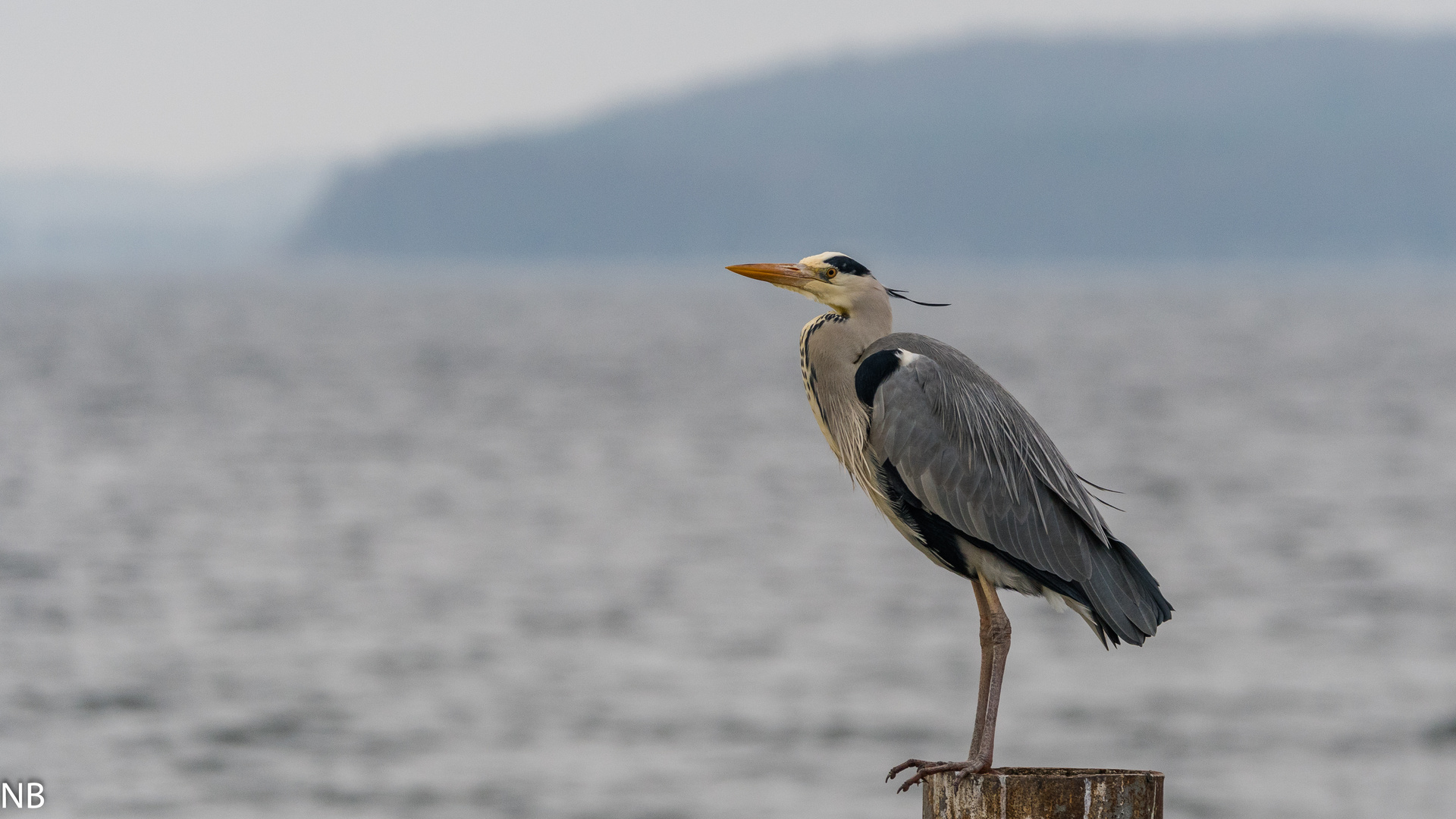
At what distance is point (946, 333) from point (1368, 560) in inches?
2550

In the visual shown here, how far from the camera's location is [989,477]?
6.31m

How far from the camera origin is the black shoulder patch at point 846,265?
20.2 feet

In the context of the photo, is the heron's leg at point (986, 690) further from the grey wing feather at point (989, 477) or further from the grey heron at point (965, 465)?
the grey wing feather at point (989, 477)

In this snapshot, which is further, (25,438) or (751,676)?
(25,438)

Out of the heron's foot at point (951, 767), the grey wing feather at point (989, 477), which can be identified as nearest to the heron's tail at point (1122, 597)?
the grey wing feather at point (989, 477)

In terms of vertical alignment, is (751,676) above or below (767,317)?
below

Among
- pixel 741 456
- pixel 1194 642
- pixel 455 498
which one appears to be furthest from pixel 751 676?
pixel 741 456

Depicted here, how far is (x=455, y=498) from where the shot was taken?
1270 inches

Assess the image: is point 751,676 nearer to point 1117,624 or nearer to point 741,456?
point 1117,624

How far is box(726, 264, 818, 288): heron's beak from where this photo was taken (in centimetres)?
598

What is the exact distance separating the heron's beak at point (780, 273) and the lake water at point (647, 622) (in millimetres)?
8939

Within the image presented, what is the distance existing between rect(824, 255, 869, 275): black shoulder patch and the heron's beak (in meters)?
0.08

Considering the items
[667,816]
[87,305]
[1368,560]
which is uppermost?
[87,305]

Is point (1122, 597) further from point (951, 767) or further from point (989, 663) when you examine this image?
point (951, 767)
